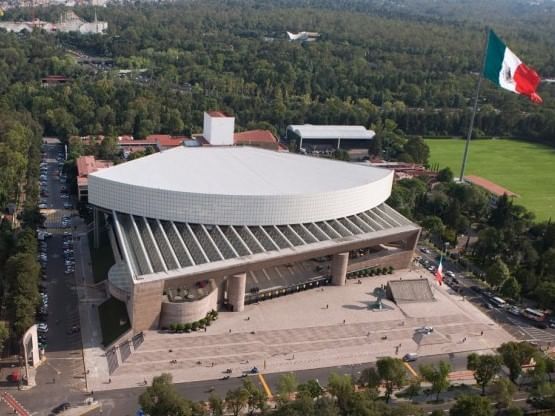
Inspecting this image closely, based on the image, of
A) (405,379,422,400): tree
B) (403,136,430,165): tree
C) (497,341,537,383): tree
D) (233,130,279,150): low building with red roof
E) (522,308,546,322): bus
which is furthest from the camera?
(403,136,430,165): tree

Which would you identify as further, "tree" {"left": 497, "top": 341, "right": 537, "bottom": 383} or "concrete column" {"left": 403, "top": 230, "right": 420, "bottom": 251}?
"concrete column" {"left": 403, "top": 230, "right": 420, "bottom": 251}

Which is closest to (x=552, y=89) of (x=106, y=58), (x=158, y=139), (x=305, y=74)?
(x=305, y=74)

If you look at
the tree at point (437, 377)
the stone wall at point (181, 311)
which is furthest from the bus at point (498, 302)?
the stone wall at point (181, 311)

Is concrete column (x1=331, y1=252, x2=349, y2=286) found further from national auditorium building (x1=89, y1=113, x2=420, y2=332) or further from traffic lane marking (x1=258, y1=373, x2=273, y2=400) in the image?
traffic lane marking (x1=258, y1=373, x2=273, y2=400)

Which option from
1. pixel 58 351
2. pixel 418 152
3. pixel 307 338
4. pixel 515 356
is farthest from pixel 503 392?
pixel 418 152

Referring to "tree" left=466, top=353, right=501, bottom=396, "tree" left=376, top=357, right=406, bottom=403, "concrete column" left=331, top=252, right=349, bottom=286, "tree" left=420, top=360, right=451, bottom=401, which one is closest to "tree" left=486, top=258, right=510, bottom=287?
"concrete column" left=331, top=252, right=349, bottom=286

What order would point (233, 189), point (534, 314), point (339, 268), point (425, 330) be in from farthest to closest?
point (339, 268), point (233, 189), point (534, 314), point (425, 330)

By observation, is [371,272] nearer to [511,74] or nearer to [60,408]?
[511,74]
